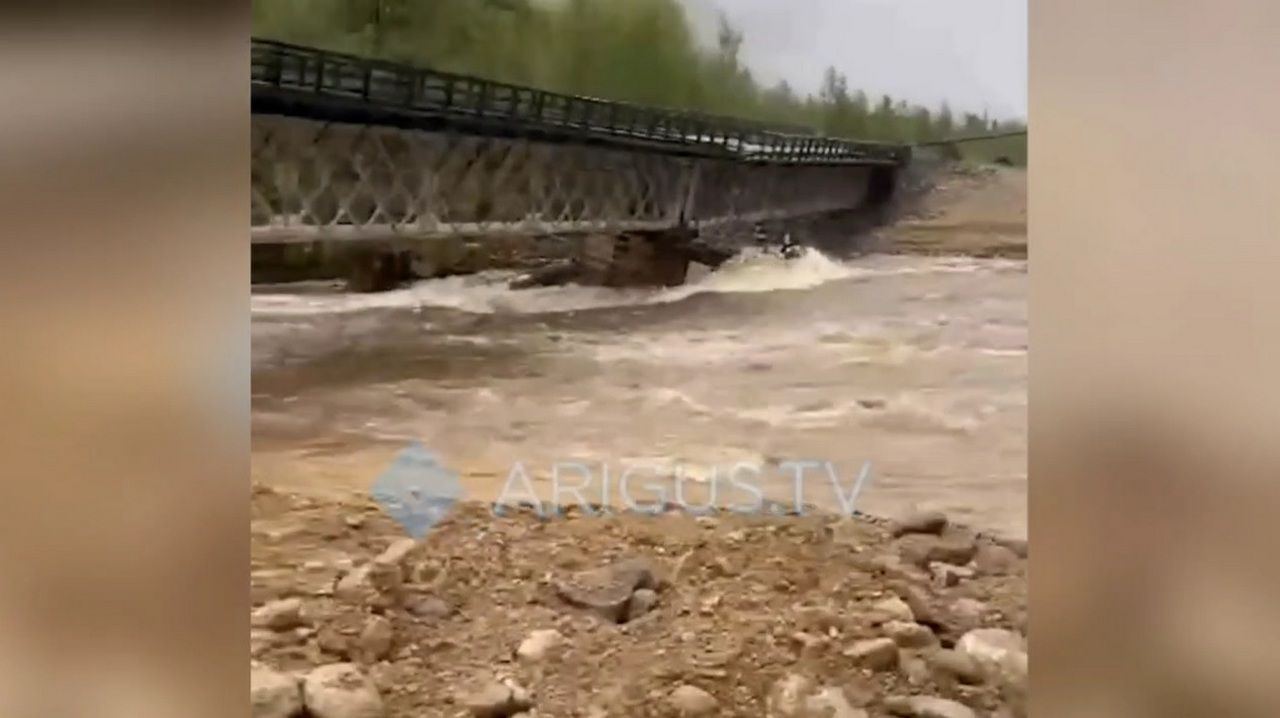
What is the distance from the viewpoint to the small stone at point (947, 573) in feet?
3.06

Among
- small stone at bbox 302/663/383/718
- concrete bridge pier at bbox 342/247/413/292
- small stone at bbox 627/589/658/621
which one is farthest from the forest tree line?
small stone at bbox 302/663/383/718

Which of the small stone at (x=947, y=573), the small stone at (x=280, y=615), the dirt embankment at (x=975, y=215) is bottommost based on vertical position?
the small stone at (x=280, y=615)

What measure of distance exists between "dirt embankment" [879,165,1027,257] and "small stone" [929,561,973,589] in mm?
235

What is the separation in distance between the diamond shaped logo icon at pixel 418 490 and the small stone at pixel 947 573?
0.37 metres

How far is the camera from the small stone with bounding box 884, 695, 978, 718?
930 millimetres

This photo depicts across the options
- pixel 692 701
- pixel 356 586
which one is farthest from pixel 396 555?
pixel 692 701

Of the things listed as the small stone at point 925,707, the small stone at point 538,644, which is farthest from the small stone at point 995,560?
the small stone at point 538,644

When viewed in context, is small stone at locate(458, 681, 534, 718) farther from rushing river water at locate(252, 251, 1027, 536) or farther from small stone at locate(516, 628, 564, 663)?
rushing river water at locate(252, 251, 1027, 536)

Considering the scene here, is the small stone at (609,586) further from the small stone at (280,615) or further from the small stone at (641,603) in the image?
the small stone at (280,615)

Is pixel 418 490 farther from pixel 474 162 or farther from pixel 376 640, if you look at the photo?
pixel 474 162

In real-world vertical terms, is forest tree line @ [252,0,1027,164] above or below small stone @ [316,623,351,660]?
above

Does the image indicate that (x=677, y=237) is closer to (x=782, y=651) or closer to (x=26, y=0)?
(x=782, y=651)

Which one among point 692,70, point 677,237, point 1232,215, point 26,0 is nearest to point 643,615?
point 677,237

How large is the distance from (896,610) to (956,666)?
0.20 ft
